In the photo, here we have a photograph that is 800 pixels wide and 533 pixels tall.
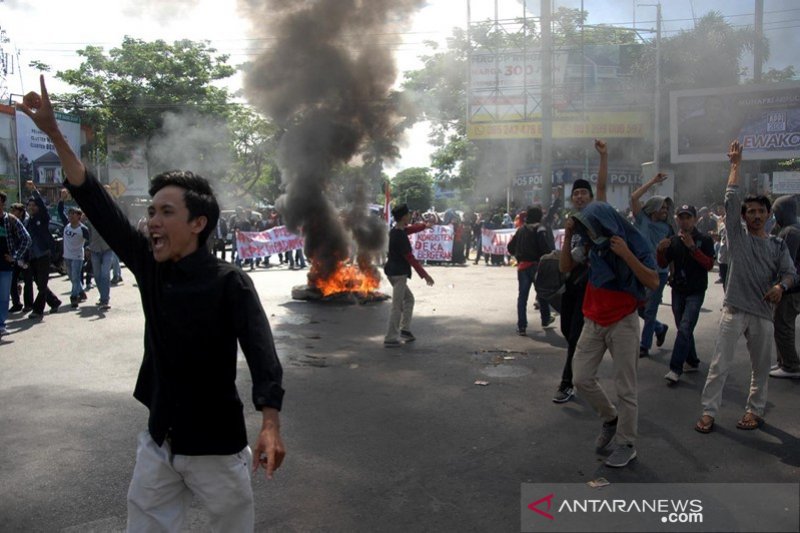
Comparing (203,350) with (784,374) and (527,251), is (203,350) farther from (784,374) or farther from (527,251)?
(527,251)

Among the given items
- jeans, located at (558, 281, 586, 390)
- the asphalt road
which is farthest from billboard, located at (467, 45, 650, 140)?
jeans, located at (558, 281, 586, 390)

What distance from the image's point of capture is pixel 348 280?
41.7 feet

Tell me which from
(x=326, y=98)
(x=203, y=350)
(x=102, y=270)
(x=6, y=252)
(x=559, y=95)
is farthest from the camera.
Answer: (x=559, y=95)

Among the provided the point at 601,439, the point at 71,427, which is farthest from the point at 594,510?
the point at 71,427

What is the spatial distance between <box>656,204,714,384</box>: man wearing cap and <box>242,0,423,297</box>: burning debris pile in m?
7.62

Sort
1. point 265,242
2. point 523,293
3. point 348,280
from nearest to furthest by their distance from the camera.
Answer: point 523,293
point 348,280
point 265,242

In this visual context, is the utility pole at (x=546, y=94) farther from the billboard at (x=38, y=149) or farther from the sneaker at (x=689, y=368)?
the billboard at (x=38, y=149)

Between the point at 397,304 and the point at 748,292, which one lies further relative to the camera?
the point at 397,304

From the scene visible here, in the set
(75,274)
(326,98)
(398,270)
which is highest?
(326,98)

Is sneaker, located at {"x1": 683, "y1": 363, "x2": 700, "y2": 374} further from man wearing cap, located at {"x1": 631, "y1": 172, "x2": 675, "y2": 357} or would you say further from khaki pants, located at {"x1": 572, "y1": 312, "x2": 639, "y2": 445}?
khaki pants, located at {"x1": 572, "y1": 312, "x2": 639, "y2": 445}

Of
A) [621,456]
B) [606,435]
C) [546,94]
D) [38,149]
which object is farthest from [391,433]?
[38,149]

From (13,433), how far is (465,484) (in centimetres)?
328

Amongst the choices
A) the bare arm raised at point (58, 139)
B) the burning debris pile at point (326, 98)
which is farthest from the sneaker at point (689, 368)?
the burning debris pile at point (326, 98)

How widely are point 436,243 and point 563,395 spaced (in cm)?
1428
